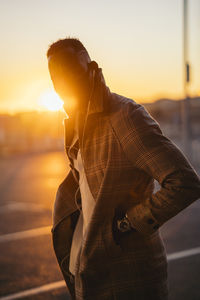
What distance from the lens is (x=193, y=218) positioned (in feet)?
21.2

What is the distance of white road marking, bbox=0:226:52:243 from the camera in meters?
5.75

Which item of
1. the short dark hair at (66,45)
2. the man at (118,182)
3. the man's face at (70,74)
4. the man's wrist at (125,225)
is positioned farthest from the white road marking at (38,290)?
the short dark hair at (66,45)

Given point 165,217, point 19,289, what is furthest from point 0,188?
point 165,217

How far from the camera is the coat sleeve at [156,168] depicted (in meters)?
1.48

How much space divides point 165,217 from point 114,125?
1.57ft

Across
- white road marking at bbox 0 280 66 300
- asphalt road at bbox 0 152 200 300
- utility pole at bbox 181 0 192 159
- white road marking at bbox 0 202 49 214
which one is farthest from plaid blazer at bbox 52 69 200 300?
utility pole at bbox 181 0 192 159

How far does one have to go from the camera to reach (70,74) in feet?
5.60

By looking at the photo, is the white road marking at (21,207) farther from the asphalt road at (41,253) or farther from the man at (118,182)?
the man at (118,182)

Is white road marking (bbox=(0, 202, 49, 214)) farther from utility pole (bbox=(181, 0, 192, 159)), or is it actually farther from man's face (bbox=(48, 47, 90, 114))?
utility pole (bbox=(181, 0, 192, 159))

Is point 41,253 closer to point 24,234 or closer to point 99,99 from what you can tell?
point 24,234

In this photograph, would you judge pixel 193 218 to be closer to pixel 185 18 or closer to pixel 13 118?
pixel 185 18

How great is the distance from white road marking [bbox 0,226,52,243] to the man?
417 cm

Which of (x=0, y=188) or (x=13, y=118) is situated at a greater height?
(x=0, y=188)

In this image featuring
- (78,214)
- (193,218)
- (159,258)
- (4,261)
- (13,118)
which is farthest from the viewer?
(13,118)
